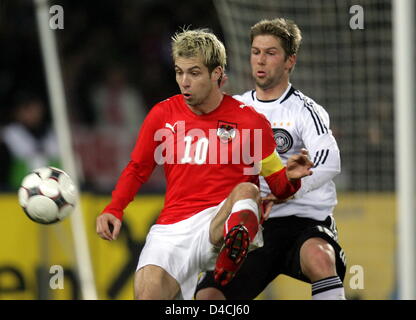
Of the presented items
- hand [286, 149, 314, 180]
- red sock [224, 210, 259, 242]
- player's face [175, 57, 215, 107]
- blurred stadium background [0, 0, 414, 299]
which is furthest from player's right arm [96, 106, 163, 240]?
blurred stadium background [0, 0, 414, 299]

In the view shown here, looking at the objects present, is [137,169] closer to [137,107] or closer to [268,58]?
[268,58]

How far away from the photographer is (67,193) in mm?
5656

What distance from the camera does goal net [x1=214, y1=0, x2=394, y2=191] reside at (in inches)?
301

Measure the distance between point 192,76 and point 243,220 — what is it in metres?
0.83

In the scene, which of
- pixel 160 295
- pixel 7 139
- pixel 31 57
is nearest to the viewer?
pixel 160 295

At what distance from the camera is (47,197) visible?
18.4ft

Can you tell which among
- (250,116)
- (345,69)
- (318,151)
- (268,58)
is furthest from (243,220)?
(345,69)

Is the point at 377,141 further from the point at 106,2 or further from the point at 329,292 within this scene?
the point at 106,2

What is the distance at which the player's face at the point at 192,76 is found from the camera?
17.4ft

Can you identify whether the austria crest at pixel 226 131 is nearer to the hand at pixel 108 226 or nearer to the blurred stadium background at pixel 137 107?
the hand at pixel 108 226

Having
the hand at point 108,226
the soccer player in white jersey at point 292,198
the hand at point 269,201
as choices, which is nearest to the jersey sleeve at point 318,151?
the soccer player in white jersey at point 292,198

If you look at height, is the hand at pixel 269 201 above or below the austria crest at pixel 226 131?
below
